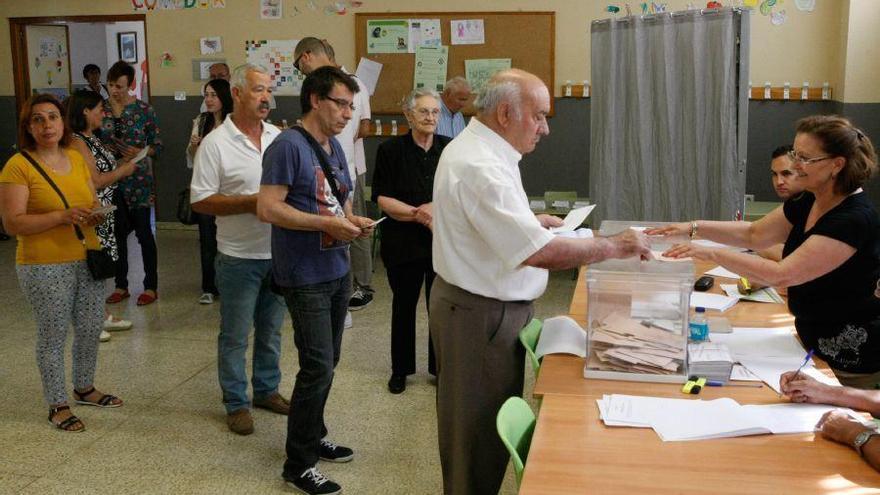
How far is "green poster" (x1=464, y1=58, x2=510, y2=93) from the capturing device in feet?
26.7

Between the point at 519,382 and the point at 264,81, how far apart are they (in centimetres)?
178

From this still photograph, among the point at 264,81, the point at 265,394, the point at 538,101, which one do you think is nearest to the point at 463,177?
the point at 538,101

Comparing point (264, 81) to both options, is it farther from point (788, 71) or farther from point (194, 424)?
point (788, 71)

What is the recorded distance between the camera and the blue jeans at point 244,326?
12.7 feet

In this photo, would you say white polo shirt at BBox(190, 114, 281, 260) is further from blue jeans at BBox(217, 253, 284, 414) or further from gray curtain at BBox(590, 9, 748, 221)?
gray curtain at BBox(590, 9, 748, 221)

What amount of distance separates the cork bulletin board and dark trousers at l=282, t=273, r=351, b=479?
5024 mm

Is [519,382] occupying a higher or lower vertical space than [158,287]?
higher

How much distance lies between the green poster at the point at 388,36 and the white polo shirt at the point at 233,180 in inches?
185

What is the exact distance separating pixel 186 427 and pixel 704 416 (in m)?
2.66

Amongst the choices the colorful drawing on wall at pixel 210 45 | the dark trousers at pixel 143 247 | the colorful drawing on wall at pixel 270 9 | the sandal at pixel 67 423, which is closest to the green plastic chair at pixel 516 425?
the sandal at pixel 67 423

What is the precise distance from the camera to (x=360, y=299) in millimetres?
6395

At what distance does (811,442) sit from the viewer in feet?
7.11

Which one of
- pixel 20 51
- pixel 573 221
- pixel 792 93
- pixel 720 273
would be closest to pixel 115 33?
pixel 20 51

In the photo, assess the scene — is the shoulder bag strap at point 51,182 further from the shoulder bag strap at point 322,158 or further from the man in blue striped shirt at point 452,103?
the man in blue striped shirt at point 452,103
